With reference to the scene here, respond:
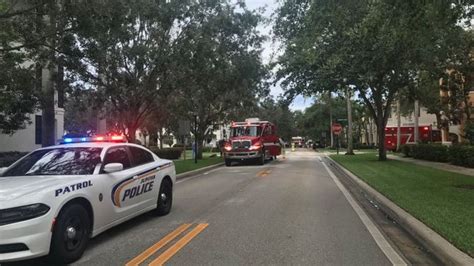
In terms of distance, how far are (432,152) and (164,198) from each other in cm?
2101

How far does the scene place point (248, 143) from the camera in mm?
30875

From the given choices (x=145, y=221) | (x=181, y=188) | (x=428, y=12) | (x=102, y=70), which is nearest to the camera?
(x=145, y=221)

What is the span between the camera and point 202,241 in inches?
323

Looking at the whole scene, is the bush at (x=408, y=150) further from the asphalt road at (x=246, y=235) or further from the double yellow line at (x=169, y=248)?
the double yellow line at (x=169, y=248)

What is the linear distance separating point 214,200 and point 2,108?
38.8 ft

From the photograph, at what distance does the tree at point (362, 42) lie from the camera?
493 inches

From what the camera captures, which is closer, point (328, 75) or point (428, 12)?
point (428, 12)

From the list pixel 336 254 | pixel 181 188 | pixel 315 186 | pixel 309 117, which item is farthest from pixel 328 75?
pixel 309 117

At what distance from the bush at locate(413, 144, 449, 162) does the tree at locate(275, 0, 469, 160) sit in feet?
7.69

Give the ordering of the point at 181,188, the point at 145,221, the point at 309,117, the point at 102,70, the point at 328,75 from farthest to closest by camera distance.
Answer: the point at 309,117 → the point at 328,75 → the point at 102,70 → the point at 181,188 → the point at 145,221

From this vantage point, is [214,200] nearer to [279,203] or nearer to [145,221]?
[279,203]

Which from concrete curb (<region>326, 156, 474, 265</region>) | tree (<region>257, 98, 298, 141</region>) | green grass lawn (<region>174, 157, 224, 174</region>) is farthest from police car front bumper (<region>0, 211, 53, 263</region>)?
tree (<region>257, 98, 298, 141</region>)

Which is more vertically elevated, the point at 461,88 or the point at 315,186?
the point at 461,88

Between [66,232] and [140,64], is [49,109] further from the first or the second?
[66,232]
